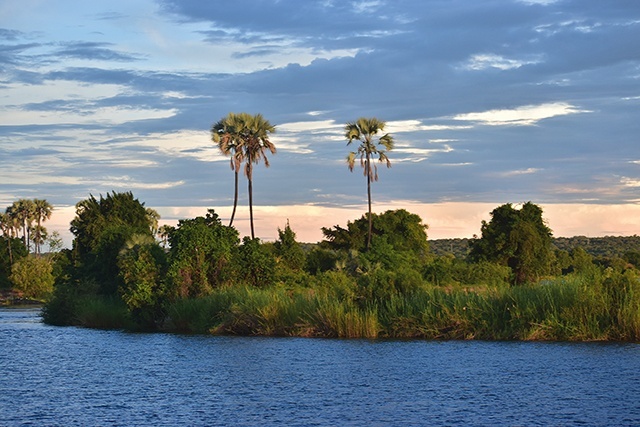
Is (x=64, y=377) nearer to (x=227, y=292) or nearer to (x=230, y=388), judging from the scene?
(x=230, y=388)

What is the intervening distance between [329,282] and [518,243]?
1275 inches

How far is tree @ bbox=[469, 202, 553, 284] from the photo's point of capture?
268 feet

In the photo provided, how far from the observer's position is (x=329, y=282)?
54.2 meters

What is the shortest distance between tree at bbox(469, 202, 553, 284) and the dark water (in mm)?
42891

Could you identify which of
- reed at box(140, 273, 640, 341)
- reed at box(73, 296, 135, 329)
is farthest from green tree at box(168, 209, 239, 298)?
reed at box(73, 296, 135, 329)

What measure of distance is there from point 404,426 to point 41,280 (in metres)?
108

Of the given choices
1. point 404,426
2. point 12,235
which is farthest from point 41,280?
point 404,426

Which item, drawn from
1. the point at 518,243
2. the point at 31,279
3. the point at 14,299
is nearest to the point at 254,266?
the point at 518,243

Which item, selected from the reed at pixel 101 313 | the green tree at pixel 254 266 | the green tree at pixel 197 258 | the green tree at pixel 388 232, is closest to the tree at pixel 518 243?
the green tree at pixel 388 232

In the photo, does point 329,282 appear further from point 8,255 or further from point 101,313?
point 8,255

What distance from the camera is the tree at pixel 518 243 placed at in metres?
81.7

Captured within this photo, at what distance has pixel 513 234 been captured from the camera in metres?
81.4

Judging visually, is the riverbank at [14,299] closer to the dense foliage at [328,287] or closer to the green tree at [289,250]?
the dense foliage at [328,287]

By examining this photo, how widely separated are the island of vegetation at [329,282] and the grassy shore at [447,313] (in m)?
0.06
